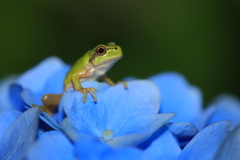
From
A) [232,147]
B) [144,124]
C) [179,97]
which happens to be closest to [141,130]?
[144,124]

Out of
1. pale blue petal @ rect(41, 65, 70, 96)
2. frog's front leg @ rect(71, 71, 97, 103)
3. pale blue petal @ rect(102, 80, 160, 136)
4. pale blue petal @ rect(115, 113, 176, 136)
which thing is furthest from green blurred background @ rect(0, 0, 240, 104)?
pale blue petal @ rect(115, 113, 176, 136)

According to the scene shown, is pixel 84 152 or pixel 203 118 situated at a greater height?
pixel 84 152

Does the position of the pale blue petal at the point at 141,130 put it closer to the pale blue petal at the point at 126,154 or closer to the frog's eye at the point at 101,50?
the pale blue petal at the point at 126,154

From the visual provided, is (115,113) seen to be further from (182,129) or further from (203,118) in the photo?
(203,118)

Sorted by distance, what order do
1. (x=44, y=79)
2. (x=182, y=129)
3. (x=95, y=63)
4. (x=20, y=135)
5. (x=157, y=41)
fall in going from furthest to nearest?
(x=157, y=41), (x=95, y=63), (x=44, y=79), (x=182, y=129), (x=20, y=135)

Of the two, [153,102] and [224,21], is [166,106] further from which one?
[224,21]

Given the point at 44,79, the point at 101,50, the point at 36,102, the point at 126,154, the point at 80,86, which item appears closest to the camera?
the point at 126,154

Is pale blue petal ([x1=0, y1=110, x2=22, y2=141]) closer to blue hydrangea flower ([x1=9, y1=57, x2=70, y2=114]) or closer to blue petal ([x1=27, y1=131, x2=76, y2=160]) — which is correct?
blue petal ([x1=27, y1=131, x2=76, y2=160])
